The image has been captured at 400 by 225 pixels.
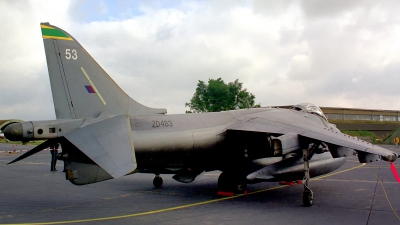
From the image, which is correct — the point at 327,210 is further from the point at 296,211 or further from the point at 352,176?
the point at 352,176

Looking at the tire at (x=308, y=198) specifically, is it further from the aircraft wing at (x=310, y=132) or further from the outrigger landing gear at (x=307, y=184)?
the aircraft wing at (x=310, y=132)

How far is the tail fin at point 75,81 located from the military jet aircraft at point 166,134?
1.0 inches

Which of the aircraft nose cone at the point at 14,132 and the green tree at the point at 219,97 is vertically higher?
the green tree at the point at 219,97

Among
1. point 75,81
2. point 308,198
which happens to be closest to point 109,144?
point 75,81

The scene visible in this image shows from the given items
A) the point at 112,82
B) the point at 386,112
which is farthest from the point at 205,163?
the point at 386,112

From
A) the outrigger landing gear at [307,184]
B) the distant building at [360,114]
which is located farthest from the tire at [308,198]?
the distant building at [360,114]

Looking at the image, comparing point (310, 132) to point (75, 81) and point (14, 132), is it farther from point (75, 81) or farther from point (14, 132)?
point (14, 132)

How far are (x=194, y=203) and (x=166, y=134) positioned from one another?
2209mm

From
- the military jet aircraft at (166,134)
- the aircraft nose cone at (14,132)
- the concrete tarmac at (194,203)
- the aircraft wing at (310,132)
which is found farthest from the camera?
the aircraft wing at (310,132)

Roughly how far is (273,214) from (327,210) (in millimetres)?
1548

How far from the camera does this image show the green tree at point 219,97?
6366 cm

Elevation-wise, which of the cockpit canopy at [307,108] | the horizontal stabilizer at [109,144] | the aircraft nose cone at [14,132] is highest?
the cockpit canopy at [307,108]

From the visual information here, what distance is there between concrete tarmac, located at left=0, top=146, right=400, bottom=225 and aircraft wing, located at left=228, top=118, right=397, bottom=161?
1.51 m

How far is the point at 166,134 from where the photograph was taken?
10.3m
